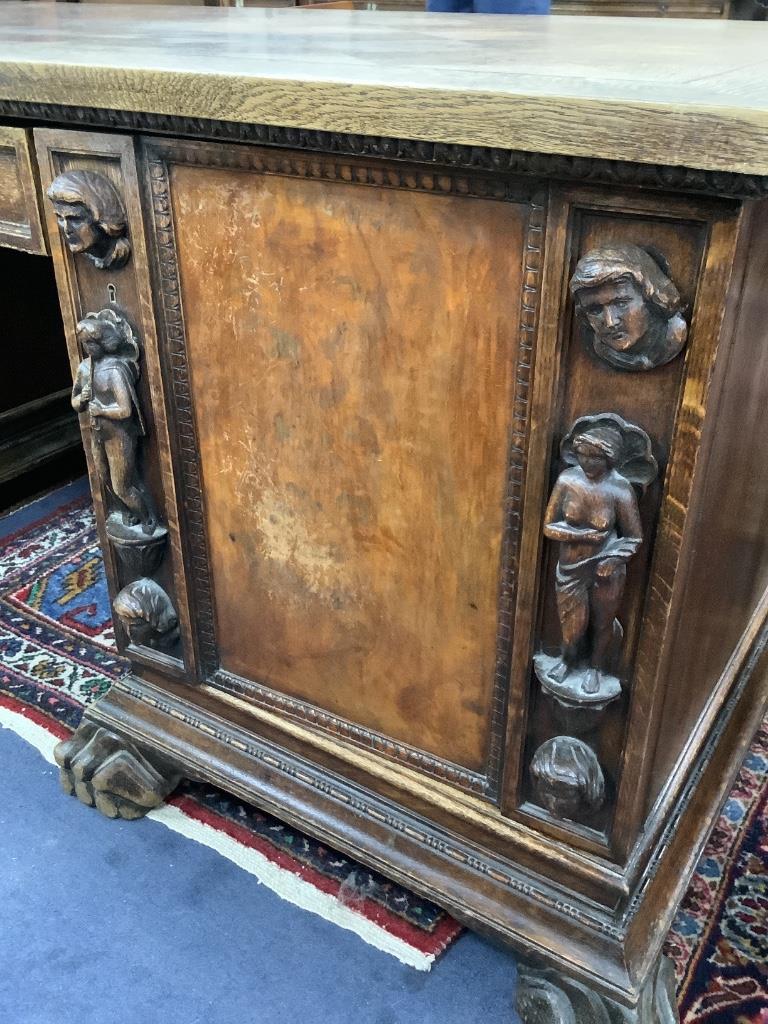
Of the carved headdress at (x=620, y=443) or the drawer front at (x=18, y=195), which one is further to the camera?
the drawer front at (x=18, y=195)

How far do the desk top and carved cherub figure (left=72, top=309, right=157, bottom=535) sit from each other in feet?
0.73

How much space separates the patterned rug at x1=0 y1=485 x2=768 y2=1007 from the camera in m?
1.03

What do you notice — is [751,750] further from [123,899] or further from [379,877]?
[123,899]

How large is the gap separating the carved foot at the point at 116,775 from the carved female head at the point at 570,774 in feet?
1.79

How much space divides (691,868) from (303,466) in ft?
2.05

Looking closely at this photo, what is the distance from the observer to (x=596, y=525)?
75cm

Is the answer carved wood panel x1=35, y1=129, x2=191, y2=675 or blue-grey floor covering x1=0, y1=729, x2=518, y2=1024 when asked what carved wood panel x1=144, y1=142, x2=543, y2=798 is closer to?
carved wood panel x1=35, y1=129, x2=191, y2=675

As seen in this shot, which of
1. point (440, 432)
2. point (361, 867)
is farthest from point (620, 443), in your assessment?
point (361, 867)

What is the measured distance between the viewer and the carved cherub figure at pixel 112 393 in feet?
3.23

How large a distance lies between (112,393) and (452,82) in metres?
0.50

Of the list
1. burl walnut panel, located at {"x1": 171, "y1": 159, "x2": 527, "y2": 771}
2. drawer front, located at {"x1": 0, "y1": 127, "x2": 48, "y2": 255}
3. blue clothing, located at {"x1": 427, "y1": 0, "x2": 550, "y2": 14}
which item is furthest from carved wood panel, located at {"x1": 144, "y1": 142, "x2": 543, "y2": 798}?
blue clothing, located at {"x1": 427, "y1": 0, "x2": 550, "y2": 14}

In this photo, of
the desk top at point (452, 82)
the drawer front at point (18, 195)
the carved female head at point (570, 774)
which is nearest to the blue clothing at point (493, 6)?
the desk top at point (452, 82)

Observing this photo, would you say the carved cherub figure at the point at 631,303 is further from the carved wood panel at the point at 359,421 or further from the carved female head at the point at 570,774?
the carved female head at the point at 570,774

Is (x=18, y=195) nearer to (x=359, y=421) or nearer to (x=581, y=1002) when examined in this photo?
(x=359, y=421)
